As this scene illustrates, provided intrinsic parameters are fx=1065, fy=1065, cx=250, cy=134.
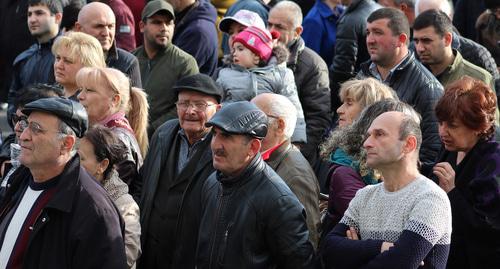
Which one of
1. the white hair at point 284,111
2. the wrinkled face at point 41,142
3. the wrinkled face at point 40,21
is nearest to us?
the wrinkled face at point 41,142

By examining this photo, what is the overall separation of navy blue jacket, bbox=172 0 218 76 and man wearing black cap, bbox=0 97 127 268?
436 cm

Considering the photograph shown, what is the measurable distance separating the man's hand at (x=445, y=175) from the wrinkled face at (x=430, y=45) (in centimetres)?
229

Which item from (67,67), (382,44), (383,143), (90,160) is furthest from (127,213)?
(382,44)

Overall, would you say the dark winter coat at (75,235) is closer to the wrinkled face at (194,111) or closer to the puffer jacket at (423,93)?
the wrinkled face at (194,111)

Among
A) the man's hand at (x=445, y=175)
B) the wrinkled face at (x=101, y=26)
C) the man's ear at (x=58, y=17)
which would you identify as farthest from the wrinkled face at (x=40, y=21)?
the man's hand at (x=445, y=175)

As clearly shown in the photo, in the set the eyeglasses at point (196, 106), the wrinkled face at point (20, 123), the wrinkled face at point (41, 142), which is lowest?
the wrinkled face at point (20, 123)

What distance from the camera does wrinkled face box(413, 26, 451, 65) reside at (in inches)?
338

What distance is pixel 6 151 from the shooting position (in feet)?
28.0

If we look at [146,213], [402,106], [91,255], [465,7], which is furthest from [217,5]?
[91,255]

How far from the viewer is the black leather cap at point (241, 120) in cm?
604

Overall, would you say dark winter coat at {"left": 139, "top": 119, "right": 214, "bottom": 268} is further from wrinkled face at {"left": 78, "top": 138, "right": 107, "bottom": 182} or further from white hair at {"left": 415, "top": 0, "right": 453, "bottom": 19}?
white hair at {"left": 415, "top": 0, "right": 453, "bottom": 19}

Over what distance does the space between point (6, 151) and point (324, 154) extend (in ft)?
10.1

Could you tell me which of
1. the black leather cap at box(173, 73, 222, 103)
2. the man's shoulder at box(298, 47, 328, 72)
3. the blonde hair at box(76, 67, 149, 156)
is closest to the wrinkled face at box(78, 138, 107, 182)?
the black leather cap at box(173, 73, 222, 103)

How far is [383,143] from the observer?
226 inches
